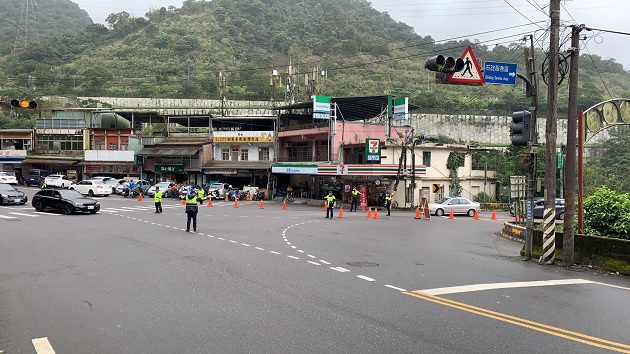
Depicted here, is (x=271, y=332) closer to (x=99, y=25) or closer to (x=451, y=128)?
(x=451, y=128)

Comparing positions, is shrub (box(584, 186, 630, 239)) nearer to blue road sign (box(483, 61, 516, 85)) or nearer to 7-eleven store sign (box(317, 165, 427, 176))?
blue road sign (box(483, 61, 516, 85))

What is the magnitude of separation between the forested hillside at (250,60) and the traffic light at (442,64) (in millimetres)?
50567

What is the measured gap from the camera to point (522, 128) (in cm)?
1397

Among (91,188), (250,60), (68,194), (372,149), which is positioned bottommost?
(91,188)

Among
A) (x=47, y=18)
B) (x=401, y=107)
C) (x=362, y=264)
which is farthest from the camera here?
(x=47, y=18)

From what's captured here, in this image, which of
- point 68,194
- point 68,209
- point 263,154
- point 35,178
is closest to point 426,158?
point 263,154

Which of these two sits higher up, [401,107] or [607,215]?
[401,107]

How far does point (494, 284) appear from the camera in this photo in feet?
33.0

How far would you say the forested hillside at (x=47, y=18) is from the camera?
10856 cm

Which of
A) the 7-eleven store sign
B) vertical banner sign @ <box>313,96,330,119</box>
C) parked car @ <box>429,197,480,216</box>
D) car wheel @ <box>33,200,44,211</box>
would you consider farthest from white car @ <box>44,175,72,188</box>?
parked car @ <box>429,197,480,216</box>

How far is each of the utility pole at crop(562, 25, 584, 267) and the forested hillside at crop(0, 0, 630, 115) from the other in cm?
4818

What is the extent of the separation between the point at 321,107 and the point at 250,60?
168 ft

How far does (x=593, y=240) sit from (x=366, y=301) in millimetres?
8323

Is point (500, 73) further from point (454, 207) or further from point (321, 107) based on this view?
point (321, 107)
